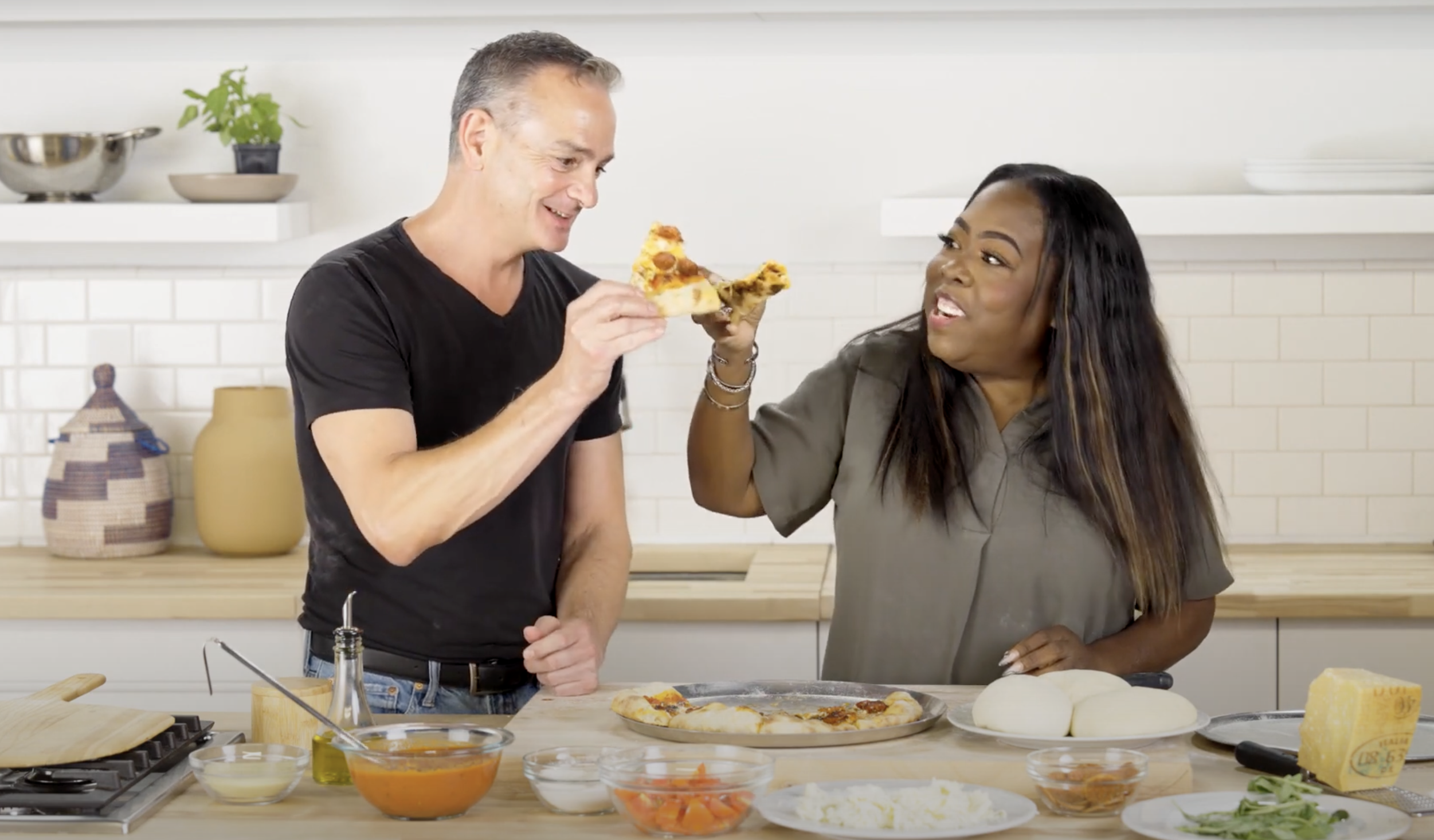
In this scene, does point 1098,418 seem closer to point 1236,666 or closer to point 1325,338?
point 1236,666

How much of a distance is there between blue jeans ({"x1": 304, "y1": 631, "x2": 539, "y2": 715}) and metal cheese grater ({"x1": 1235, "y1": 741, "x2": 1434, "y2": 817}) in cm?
102

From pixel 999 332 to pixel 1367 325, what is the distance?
1864mm

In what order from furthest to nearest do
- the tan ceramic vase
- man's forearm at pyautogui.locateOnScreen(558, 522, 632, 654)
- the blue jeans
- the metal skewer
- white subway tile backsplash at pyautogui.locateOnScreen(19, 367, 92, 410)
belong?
white subway tile backsplash at pyautogui.locateOnScreen(19, 367, 92, 410), the tan ceramic vase, man's forearm at pyautogui.locateOnScreen(558, 522, 632, 654), the blue jeans, the metal skewer

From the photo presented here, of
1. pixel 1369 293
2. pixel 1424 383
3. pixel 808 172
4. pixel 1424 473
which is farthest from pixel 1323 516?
pixel 808 172

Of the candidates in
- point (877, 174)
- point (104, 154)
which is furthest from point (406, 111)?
point (877, 174)

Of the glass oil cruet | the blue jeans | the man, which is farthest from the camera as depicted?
the blue jeans

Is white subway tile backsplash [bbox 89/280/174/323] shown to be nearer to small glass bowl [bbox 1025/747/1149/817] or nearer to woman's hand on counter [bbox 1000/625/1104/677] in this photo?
woman's hand on counter [bbox 1000/625/1104/677]

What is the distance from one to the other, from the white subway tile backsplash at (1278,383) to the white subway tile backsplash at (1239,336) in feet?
0.08

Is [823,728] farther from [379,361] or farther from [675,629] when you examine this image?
[675,629]

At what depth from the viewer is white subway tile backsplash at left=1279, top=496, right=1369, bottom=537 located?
385 centimetres

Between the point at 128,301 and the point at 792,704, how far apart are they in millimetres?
2523

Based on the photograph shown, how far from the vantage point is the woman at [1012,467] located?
7.59 ft

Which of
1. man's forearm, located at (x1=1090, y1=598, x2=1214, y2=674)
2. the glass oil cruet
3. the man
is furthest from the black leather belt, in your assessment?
man's forearm, located at (x1=1090, y1=598, x2=1214, y2=674)

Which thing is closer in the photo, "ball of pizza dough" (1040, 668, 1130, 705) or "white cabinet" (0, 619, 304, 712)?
"ball of pizza dough" (1040, 668, 1130, 705)
